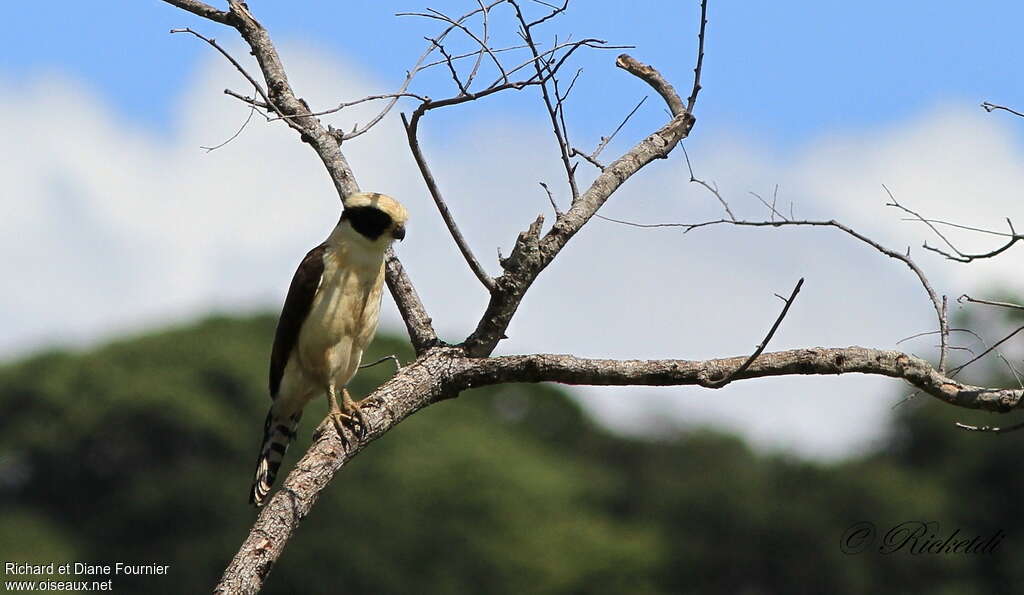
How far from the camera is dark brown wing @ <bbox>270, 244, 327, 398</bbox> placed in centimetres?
712

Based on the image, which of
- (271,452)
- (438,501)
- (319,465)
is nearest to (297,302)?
(271,452)

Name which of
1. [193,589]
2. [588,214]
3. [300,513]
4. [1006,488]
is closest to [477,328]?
[588,214]

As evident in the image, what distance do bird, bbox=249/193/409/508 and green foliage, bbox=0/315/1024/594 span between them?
1108 inches

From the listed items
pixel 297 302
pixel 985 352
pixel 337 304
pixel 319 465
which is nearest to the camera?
pixel 985 352

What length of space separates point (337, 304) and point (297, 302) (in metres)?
0.25

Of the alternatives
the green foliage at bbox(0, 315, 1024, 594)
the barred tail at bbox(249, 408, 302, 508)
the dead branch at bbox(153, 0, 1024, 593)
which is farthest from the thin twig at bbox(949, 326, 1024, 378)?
the green foliage at bbox(0, 315, 1024, 594)

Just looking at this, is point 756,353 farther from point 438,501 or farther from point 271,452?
point 438,501

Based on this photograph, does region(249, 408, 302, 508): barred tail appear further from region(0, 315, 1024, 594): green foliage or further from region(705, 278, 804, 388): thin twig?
region(0, 315, 1024, 594): green foliage

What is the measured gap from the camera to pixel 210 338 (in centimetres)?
4953

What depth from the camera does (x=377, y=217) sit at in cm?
673

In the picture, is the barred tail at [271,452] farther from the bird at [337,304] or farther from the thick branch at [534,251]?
the thick branch at [534,251]

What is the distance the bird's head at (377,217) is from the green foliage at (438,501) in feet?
94.5

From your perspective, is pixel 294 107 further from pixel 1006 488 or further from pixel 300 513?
pixel 1006 488

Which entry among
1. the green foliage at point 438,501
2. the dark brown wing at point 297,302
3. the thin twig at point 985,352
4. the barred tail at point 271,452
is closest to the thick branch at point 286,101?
the dark brown wing at point 297,302
